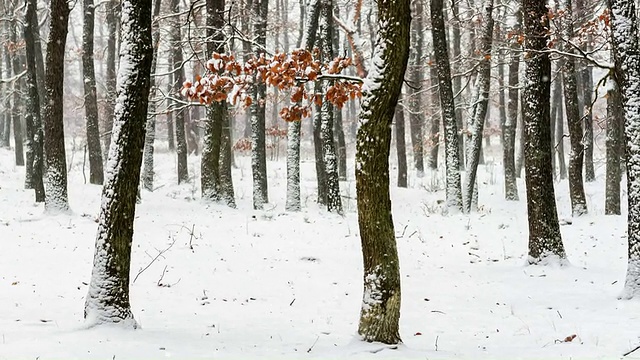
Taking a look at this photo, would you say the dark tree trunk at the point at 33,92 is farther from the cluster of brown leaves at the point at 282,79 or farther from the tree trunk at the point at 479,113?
the tree trunk at the point at 479,113

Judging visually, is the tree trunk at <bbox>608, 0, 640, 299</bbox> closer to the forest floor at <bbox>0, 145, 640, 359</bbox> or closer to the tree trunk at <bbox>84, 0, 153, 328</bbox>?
the forest floor at <bbox>0, 145, 640, 359</bbox>

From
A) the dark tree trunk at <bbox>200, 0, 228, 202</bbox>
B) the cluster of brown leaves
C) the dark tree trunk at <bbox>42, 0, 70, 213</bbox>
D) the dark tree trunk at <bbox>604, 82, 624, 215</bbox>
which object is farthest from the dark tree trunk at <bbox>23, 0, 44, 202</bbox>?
the dark tree trunk at <bbox>604, 82, 624, 215</bbox>

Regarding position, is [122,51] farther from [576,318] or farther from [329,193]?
[329,193]

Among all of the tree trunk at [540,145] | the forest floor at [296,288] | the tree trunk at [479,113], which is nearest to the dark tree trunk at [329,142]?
the forest floor at [296,288]

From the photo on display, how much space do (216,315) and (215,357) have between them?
2.29m

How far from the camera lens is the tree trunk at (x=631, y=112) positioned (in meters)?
7.44

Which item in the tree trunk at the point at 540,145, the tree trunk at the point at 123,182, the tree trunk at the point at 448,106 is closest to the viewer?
the tree trunk at the point at 123,182

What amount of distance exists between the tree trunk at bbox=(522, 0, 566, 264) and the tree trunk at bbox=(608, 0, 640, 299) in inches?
88.9

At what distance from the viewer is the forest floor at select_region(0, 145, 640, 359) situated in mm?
5832

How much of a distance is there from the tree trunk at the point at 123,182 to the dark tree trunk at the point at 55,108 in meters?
7.23

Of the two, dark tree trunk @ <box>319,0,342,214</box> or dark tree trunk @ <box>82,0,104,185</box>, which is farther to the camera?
dark tree trunk @ <box>82,0,104,185</box>

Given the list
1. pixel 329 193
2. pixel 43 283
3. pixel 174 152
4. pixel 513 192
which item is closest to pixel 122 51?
pixel 43 283

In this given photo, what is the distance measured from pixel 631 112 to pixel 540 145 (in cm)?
244

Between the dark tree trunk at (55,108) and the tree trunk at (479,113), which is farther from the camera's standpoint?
the tree trunk at (479,113)
